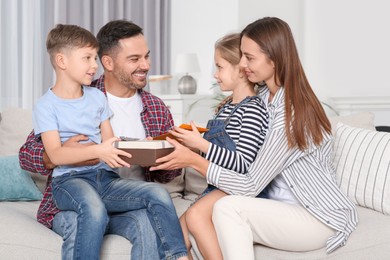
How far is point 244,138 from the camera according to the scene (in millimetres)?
2199

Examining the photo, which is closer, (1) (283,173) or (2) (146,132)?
(1) (283,173)

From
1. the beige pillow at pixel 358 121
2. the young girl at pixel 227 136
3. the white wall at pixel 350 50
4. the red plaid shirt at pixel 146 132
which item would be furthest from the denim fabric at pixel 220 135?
the white wall at pixel 350 50

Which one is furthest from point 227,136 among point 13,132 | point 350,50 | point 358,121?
point 350,50

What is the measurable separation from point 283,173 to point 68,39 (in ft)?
2.92

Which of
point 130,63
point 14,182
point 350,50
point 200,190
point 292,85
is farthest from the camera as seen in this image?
point 350,50

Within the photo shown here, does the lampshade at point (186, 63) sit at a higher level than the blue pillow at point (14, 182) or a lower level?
higher

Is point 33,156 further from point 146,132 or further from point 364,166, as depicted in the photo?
point 364,166

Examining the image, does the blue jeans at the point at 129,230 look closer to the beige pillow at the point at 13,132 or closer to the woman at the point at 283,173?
the woman at the point at 283,173

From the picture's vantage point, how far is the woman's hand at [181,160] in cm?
211

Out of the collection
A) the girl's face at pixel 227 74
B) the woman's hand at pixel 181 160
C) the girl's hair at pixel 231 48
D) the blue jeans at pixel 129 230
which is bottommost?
the blue jeans at pixel 129 230

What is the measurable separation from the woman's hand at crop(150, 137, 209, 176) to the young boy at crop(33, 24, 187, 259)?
104 mm

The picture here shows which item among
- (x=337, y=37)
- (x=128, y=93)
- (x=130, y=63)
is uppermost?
(x=337, y=37)

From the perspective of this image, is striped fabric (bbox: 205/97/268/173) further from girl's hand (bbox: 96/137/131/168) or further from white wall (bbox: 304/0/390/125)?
white wall (bbox: 304/0/390/125)

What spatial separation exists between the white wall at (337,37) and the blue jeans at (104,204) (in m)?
2.88
